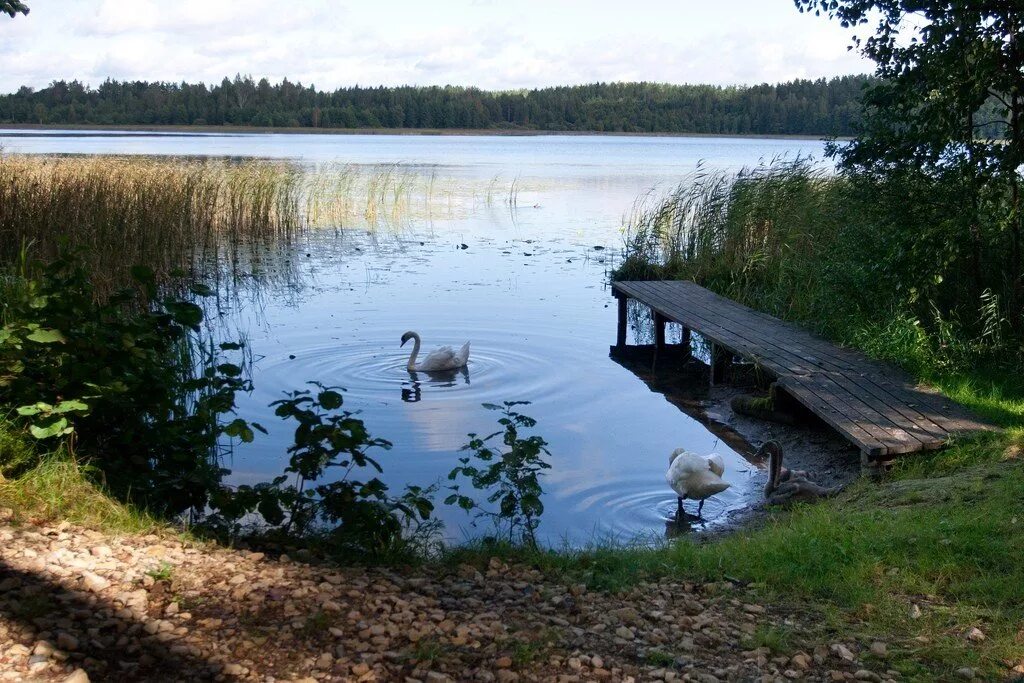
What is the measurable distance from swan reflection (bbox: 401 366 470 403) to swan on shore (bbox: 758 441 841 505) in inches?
162

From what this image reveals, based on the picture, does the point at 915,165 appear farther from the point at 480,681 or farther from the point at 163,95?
the point at 163,95

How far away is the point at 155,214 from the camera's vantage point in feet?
51.4

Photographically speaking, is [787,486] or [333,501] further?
[787,486]

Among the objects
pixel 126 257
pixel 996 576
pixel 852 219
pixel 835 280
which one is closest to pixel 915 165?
pixel 835 280

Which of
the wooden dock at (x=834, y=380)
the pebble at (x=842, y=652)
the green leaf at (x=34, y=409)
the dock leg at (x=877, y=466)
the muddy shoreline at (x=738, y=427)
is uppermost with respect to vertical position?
the green leaf at (x=34, y=409)

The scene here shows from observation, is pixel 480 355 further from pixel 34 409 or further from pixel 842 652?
pixel 842 652

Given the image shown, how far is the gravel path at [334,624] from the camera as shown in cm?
360

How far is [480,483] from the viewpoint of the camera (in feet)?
19.0

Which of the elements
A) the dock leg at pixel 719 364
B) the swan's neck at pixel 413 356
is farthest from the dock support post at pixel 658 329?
the swan's neck at pixel 413 356

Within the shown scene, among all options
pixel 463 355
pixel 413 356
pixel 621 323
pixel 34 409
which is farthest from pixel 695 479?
pixel 621 323

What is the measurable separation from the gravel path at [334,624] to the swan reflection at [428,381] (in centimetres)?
590

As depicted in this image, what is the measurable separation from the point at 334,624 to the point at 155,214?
13.0 meters

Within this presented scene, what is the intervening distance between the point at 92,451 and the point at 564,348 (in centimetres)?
838

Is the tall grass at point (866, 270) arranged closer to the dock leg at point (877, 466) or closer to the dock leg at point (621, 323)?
the dock leg at point (621, 323)
